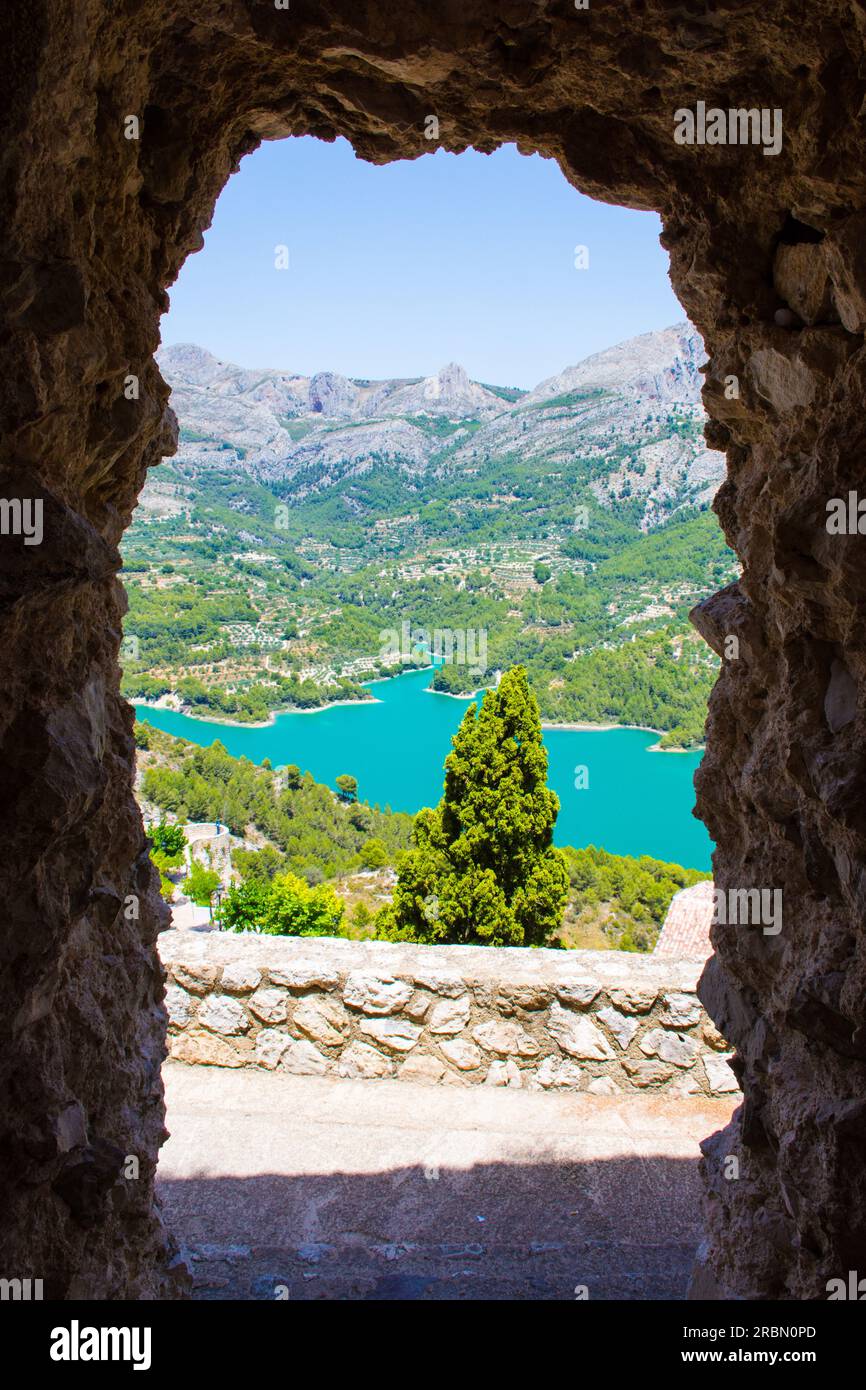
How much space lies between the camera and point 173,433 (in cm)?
313

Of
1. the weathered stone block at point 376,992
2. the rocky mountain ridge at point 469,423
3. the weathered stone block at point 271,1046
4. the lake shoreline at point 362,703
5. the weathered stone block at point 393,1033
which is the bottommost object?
the weathered stone block at point 271,1046

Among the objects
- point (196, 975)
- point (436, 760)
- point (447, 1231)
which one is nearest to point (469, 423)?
point (436, 760)

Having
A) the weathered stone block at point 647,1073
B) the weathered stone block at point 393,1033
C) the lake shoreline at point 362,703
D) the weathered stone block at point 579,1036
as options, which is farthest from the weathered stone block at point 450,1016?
the lake shoreline at point 362,703

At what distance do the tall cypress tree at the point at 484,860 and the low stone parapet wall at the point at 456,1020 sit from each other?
2.95 m

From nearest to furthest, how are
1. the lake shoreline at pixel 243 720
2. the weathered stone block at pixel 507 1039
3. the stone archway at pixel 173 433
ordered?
the stone archway at pixel 173 433, the weathered stone block at pixel 507 1039, the lake shoreline at pixel 243 720

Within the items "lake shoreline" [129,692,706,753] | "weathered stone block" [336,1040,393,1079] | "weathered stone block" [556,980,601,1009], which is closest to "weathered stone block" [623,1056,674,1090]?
"weathered stone block" [556,980,601,1009]

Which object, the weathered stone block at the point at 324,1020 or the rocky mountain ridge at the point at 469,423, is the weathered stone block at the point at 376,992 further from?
the rocky mountain ridge at the point at 469,423

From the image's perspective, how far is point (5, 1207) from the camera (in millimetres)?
2016

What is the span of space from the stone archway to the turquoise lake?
143 ft

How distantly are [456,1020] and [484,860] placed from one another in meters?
3.39

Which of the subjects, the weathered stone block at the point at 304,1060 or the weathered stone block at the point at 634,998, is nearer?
the weathered stone block at the point at 634,998

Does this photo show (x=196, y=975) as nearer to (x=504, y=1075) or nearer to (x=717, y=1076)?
(x=504, y=1075)

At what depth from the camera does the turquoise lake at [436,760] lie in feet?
159

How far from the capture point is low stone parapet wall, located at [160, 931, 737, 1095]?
530cm
